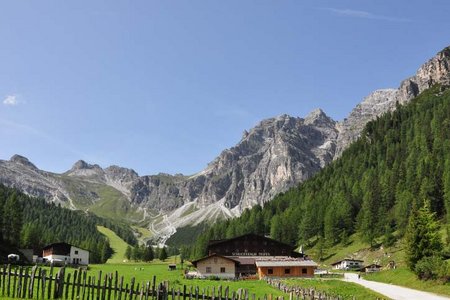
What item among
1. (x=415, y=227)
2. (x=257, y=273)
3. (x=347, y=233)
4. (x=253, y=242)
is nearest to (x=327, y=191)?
(x=347, y=233)

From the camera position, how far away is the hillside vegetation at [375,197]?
12500cm

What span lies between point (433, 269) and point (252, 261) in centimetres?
5527

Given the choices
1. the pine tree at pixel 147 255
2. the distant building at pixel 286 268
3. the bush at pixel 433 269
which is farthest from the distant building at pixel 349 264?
the pine tree at pixel 147 255

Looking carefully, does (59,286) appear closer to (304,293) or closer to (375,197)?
(304,293)

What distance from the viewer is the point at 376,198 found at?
471 ft

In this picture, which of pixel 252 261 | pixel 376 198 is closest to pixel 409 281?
pixel 252 261

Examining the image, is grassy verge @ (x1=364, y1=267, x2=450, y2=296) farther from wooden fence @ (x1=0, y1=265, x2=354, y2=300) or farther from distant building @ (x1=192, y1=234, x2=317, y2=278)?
wooden fence @ (x1=0, y1=265, x2=354, y2=300)

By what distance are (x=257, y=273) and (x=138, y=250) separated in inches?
4496

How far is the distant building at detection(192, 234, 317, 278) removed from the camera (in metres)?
88.6

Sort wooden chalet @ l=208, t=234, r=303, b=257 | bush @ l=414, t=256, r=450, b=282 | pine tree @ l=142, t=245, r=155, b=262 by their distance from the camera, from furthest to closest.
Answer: pine tree @ l=142, t=245, r=155, b=262 → wooden chalet @ l=208, t=234, r=303, b=257 → bush @ l=414, t=256, r=450, b=282

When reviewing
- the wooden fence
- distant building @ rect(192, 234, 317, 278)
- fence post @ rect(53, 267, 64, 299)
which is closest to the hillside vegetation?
distant building @ rect(192, 234, 317, 278)

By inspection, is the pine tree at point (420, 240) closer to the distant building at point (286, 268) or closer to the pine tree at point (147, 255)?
the distant building at point (286, 268)

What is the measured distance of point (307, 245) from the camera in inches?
5896

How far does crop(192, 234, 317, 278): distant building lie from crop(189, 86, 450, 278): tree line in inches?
1167
